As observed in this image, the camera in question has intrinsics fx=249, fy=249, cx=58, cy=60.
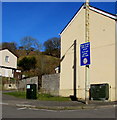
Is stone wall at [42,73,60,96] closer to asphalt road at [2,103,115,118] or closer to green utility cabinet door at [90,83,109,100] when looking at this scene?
green utility cabinet door at [90,83,109,100]

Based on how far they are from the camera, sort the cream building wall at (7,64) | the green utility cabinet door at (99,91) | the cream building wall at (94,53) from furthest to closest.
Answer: the cream building wall at (7,64), the cream building wall at (94,53), the green utility cabinet door at (99,91)

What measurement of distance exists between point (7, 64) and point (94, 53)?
103ft

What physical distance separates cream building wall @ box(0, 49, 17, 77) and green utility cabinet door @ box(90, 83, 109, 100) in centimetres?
3047

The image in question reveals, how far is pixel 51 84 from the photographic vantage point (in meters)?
27.4

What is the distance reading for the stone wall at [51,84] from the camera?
87.4 ft

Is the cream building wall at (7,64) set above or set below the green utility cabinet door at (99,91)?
above

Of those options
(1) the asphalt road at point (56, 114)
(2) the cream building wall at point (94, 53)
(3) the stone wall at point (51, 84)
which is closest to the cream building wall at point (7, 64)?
(3) the stone wall at point (51, 84)

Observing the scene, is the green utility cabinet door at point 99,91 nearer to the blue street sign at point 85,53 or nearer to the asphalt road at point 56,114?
the blue street sign at point 85,53

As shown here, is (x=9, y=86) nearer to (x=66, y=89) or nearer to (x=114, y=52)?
(x=66, y=89)

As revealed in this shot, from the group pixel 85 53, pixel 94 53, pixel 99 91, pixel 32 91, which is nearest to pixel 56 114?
pixel 85 53

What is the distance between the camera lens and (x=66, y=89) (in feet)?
84.2

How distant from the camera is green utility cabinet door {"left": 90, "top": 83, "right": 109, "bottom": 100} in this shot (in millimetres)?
20505

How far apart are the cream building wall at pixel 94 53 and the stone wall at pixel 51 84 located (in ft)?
1.80

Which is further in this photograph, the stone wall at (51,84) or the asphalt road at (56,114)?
the stone wall at (51,84)
